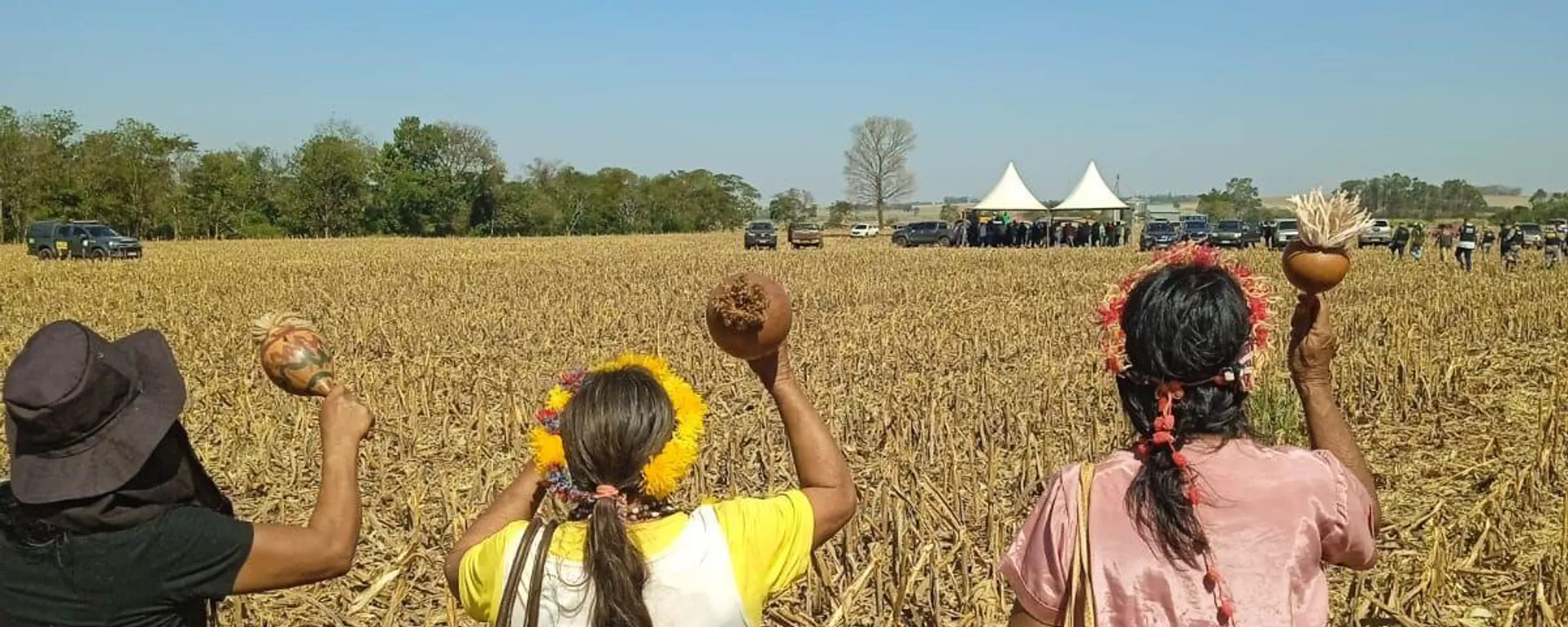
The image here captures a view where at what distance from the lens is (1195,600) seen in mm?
2053

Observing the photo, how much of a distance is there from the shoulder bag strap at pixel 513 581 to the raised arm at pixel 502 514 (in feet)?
0.55

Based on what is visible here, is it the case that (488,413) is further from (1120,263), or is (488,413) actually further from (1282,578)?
(1120,263)

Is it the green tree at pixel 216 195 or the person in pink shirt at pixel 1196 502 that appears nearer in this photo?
the person in pink shirt at pixel 1196 502

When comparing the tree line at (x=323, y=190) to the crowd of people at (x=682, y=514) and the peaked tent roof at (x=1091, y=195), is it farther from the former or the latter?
the crowd of people at (x=682, y=514)

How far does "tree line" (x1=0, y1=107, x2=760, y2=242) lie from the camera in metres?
58.9

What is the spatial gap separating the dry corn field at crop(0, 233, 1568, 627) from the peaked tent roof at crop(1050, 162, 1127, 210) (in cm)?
2682

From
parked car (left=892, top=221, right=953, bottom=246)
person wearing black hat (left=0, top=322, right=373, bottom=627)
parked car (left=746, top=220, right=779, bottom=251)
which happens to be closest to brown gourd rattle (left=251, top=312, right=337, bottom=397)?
person wearing black hat (left=0, top=322, right=373, bottom=627)

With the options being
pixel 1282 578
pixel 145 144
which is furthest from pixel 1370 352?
pixel 145 144

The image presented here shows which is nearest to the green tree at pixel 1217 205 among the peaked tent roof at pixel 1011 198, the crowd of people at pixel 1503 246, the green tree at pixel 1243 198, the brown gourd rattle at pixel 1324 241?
the green tree at pixel 1243 198

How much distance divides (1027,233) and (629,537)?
143ft

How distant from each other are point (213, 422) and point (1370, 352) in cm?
997

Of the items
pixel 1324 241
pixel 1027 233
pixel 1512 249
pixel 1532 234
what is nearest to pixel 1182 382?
pixel 1324 241

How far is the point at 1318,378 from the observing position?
240 centimetres

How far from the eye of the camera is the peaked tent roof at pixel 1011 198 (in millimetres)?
49203
